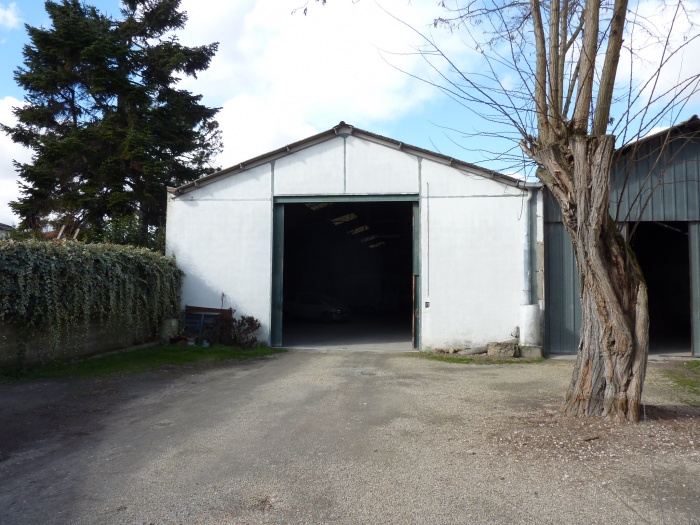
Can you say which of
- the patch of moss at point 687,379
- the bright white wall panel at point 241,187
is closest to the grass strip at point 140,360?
the bright white wall panel at point 241,187

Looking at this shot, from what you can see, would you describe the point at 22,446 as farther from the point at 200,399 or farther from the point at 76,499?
the point at 200,399

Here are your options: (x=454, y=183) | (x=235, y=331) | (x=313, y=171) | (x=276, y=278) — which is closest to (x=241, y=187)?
(x=313, y=171)

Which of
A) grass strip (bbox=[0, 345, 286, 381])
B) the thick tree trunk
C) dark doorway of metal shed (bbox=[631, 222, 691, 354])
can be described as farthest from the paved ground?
dark doorway of metal shed (bbox=[631, 222, 691, 354])

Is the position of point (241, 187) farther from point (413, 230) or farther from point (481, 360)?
point (481, 360)

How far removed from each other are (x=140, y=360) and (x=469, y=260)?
24.5ft

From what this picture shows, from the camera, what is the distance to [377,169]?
43.0 ft

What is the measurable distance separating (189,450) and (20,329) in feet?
17.0

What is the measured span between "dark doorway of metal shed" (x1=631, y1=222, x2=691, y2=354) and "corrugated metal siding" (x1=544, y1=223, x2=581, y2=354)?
5.72m

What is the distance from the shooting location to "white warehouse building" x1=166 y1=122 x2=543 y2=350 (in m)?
12.5

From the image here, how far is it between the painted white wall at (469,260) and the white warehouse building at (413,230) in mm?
23

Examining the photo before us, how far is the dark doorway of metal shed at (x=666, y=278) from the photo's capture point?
17.8 metres

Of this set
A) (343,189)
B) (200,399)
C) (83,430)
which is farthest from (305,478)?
(343,189)

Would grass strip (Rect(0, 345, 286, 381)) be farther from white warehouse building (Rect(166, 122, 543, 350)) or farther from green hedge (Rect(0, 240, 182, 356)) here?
white warehouse building (Rect(166, 122, 543, 350))

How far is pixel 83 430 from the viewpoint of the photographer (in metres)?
6.20
